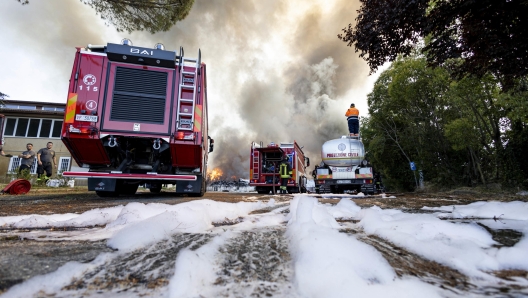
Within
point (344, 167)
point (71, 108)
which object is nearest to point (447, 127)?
point (344, 167)

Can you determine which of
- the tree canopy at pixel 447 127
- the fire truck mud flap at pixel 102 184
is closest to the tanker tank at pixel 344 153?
the tree canopy at pixel 447 127

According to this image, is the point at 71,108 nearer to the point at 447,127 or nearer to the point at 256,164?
the point at 256,164

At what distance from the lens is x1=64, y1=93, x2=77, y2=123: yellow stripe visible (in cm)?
469

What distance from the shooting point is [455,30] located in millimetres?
3527

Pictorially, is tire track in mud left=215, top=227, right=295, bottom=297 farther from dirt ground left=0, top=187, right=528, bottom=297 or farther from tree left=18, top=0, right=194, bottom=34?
tree left=18, top=0, right=194, bottom=34

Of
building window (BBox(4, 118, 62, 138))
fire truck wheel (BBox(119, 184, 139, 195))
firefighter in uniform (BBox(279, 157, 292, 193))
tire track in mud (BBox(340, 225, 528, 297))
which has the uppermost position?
building window (BBox(4, 118, 62, 138))

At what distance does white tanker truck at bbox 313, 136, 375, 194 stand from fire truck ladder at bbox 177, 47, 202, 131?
6.95 meters

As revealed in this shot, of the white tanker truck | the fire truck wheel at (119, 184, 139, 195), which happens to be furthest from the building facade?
the white tanker truck

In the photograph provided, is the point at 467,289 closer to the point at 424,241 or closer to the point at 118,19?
the point at 424,241

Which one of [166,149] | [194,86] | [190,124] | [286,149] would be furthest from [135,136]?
[286,149]

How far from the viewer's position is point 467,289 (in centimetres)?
81

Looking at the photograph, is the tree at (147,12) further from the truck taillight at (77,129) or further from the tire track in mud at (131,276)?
the tire track in mud at (131,276)

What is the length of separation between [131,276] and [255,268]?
1.50ft

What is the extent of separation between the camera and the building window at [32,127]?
18234 mm
